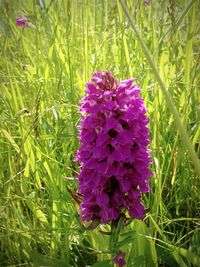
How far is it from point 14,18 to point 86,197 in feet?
Answer: 5.09

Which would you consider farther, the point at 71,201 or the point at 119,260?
the point at 71,201

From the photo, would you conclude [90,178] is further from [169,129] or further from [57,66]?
[57,66]

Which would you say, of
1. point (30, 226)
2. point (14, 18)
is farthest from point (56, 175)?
point (14, 18)

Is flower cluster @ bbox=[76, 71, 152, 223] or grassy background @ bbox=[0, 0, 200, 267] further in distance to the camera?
grassy background @ bbox=[0, 0, 200, 267]

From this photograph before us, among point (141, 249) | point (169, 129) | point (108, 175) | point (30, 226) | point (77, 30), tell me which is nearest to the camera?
point (108, 175)

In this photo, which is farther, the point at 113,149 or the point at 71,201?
the point at 71,201

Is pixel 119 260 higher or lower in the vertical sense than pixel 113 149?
lower

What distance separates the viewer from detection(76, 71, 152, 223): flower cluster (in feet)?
2.30

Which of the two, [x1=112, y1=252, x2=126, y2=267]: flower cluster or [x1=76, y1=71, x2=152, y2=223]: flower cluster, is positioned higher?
[x1=76, y1=71, x2=152, y2=223]: flower cluster

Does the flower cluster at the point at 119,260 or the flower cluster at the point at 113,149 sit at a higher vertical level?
the flower cluster at the point at 113,149

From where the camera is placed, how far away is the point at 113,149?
72 centimetres

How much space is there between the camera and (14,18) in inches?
81.0

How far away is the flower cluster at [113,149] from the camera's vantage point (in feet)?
2.30

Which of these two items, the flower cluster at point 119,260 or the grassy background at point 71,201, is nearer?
the flower cluster at point 119,260
